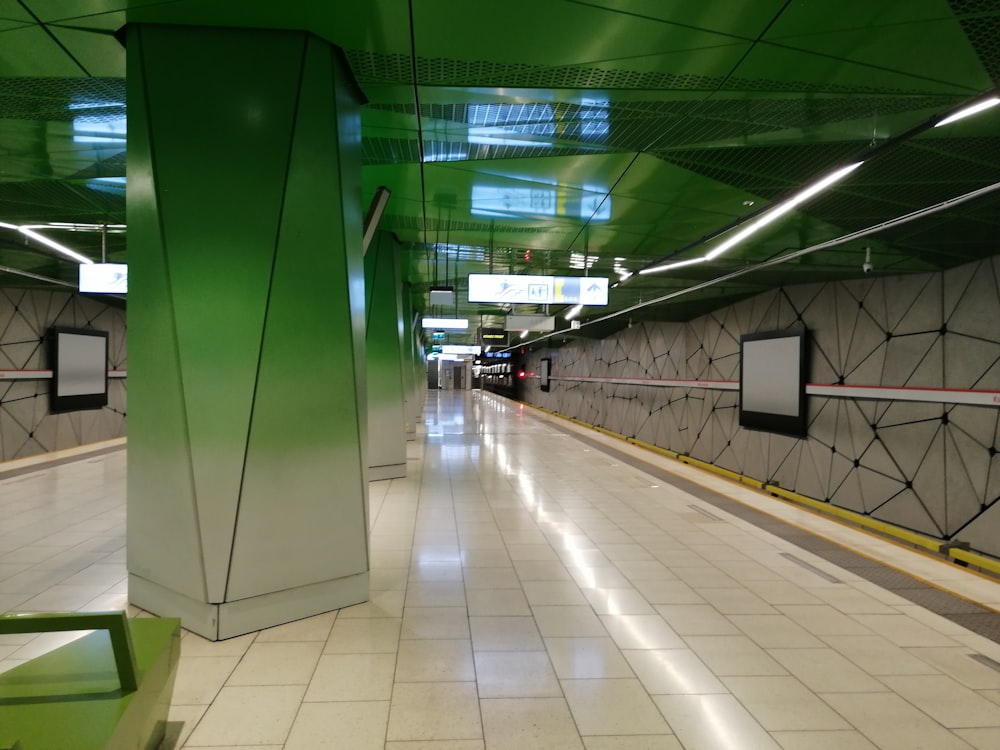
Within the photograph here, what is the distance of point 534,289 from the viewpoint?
8.27 m


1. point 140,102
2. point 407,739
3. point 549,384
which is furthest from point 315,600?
point 549,384

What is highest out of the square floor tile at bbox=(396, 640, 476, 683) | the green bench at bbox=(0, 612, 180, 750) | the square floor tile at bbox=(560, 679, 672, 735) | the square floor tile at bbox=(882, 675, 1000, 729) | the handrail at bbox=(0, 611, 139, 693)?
the handrail at bbox=(0, 611, 139, 693)

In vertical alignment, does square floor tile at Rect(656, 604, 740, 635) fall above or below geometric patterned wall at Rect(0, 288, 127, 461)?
below

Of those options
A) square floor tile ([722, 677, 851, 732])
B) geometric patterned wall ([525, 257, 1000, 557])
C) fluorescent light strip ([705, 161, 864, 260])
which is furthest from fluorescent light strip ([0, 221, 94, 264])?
geometric patterned wall ([525, 257, 1000, 557])

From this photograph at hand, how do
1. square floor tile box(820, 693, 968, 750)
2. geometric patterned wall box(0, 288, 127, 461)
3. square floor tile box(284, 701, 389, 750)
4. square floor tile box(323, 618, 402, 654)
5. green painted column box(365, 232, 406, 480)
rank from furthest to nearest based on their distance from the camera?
geometric patterned wall box(0, 288, 127, 461)
green painted column box(365, 232, 406, 480)
square floor tile box(323, 618, 402, 654)
square floor tile box(820, 693, 968, 750)
square floor tile box(284, 701, 389, 750)

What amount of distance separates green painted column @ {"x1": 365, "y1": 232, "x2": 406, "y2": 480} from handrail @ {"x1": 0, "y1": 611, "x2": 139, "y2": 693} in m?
6.93

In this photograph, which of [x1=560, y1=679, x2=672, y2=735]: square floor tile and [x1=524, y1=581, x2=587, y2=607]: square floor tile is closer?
[x1=560, y1=679, x2=672, y2=735]: square floor tile

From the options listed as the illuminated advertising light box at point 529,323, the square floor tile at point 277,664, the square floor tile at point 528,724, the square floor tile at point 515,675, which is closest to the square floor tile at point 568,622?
the square floor tile at point 515,675

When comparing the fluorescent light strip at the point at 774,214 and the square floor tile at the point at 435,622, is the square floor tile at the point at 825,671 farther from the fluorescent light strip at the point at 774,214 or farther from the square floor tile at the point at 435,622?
the fluorescent light strip at the point at 774,214

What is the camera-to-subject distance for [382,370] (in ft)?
30.7

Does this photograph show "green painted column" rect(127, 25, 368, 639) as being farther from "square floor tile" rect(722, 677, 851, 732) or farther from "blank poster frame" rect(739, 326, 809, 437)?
"blank poster frame" rect(739, 326, 809, 437)

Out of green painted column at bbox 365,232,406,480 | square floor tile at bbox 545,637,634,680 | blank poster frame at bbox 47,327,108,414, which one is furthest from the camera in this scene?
blank poster frame at bbox 47,327,108,414

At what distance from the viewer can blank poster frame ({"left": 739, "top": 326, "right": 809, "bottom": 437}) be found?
9.94m

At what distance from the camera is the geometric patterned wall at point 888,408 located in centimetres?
671
